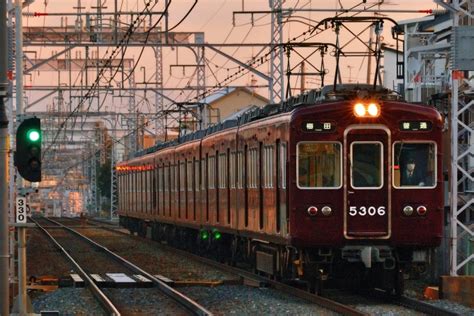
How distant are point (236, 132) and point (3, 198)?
424 inches

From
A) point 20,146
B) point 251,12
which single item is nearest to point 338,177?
point 20,146

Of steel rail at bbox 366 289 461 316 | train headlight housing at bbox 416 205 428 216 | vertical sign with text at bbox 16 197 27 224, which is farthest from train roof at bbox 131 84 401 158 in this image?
vertical sign with text at bbox 16 197 27 224

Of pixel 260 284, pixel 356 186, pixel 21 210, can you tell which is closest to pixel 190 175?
pixel 260 284

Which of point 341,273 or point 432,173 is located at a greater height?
point 432,173

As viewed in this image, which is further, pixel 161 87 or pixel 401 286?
pixel 161 87

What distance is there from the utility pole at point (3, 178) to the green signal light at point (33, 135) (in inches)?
26.7

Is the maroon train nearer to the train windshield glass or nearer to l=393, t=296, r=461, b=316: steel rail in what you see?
the train windshield glass

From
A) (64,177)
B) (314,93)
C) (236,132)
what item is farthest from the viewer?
(64,177)

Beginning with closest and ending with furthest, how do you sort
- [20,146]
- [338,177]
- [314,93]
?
1. [20,146]
2. [338,177]
3. [314,93]

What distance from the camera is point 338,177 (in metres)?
18.2

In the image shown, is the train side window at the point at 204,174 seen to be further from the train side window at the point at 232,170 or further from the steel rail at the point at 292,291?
the train side window at the point at 232,170

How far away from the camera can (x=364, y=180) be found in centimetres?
1825

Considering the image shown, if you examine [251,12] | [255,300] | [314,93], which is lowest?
[255,300]

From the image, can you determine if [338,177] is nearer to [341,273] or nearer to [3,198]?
[341,273]
